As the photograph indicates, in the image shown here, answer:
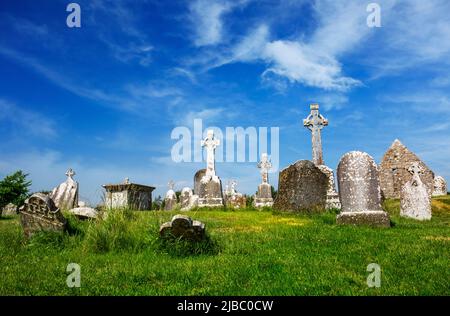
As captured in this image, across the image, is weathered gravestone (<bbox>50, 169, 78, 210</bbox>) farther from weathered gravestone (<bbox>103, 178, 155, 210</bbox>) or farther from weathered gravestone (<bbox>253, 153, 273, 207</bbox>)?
weathered gravestone (<bbox>253, 153, 273, 207</bbox>)

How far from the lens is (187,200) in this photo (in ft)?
68.7

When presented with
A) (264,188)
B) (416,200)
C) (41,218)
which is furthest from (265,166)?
(41,218)

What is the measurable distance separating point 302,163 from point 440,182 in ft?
55.1

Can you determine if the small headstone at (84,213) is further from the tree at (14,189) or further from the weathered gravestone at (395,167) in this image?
the weathered gravestone at (395,167)

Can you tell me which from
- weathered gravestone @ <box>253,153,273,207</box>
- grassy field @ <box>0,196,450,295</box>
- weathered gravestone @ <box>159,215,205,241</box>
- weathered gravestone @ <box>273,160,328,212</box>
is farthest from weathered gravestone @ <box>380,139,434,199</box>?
weathered gravestone @ <box>159,215,205,241</box>

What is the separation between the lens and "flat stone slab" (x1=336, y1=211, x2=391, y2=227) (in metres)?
10.3

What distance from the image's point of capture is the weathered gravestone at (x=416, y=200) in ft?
45.6

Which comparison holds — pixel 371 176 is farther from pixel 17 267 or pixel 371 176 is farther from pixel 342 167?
pixel 17 267

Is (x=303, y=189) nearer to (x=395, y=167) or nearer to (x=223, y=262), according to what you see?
(x=223, y=262)

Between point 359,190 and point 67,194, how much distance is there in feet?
43.5

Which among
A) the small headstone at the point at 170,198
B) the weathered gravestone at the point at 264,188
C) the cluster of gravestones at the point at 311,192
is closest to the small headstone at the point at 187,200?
the cluster of gravestones at the point at 311,192

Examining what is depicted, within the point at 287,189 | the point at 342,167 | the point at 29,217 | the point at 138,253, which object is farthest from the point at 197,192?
the point at 138,253

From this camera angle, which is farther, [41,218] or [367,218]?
[367,218]
